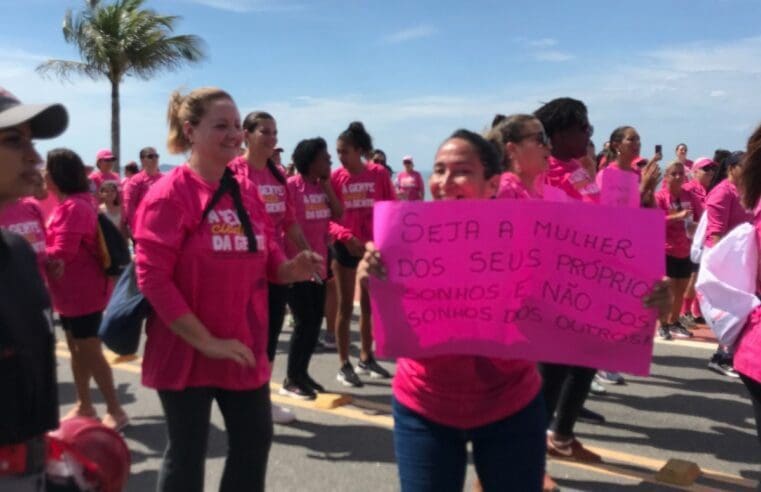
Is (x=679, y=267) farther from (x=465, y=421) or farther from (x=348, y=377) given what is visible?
(x=465, y=421)

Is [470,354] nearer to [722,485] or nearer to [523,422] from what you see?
[523,422]

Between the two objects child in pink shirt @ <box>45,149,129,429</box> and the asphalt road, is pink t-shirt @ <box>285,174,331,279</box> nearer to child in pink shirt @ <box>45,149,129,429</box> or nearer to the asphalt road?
the asphalt road

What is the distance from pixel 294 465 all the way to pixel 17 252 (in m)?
3.18

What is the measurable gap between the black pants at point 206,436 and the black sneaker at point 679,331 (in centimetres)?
632

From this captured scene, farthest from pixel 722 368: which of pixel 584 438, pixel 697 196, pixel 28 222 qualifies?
pixel 28 222

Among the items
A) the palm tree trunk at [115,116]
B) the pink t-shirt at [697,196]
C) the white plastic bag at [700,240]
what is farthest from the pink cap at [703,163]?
the palm tree trunk at [115,116]

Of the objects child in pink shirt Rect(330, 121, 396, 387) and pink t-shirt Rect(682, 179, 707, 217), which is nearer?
child in pink shirt Rect(330, 121, 396, 387)

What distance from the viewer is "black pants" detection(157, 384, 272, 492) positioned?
9.46 feet

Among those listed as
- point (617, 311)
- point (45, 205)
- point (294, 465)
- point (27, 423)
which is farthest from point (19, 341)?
point (45, 205)

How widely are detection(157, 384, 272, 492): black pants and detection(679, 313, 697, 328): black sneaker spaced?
6750mm

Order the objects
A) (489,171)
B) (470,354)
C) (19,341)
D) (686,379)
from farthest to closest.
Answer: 1. (686,379)
2. (489,171)
3. (470,354)
4. (19,341)

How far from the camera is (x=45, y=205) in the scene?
17.2 feet

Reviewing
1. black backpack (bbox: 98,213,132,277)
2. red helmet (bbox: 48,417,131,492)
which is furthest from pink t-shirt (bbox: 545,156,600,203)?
red helmet (bbox: 48,417,131,492)

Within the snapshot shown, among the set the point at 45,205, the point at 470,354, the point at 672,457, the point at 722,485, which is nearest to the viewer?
the point at 470,354
